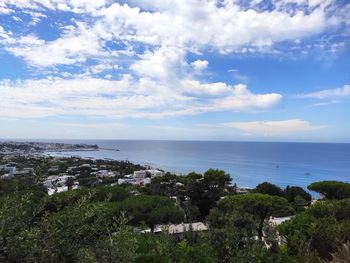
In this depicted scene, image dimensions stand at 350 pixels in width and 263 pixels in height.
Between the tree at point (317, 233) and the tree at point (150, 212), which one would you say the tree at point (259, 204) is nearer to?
the tree at point (150, 212)

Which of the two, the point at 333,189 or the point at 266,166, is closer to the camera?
the point at 333,189

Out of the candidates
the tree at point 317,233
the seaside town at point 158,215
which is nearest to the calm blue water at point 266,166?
the seaside town at point 158,215

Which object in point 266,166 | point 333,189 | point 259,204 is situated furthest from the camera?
point 266,166

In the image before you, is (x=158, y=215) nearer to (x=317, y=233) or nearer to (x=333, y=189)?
(x=317, y=233)

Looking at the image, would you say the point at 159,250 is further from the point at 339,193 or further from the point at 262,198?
the point at 339,193

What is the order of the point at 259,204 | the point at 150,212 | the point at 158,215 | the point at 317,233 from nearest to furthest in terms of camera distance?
the point at 317,233, the point at 158,215, the point at 150,212, the point at 259,204

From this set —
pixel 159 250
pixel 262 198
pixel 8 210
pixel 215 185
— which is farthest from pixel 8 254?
pixel 215 185

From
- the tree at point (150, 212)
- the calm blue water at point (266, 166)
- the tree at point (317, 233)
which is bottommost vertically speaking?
the calm blue water at point (266, 166)

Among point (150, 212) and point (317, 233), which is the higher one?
point (317, 233)

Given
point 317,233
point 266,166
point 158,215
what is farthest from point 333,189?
point 266,166
